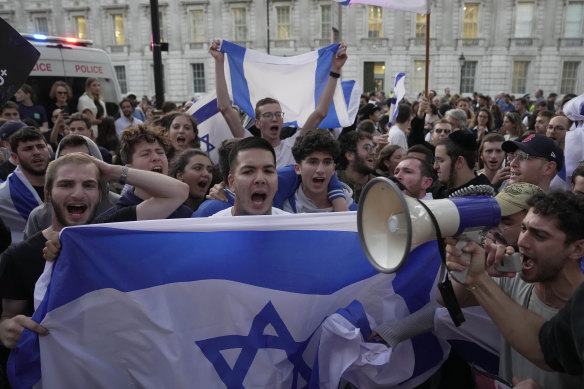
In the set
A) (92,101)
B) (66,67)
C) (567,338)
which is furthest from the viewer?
(66,67)

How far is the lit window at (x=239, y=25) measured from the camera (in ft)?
108

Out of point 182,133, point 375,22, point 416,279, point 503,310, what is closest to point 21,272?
point 416,279

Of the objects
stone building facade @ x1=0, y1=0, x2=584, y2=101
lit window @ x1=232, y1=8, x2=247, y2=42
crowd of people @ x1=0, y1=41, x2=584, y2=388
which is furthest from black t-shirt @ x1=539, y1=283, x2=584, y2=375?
lit window @ x1=232, y1=8, x2=247, y2=42

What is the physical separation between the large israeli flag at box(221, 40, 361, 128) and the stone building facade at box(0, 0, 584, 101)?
26.8 meters

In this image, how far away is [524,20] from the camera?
3089cm

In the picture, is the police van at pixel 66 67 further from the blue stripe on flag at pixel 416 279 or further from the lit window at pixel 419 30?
the lit window at pixel 419 30

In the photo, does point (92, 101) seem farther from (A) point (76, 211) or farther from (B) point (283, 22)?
(B) point (283, 22)

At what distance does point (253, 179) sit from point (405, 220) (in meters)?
1.30

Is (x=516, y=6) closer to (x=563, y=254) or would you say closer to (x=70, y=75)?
(x=70, y=75)

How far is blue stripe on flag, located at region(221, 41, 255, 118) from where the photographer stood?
5.46 m

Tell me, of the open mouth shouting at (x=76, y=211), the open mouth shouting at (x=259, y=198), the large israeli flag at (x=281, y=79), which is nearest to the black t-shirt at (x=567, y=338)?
the open mouth shouting at (x=259, y=198)

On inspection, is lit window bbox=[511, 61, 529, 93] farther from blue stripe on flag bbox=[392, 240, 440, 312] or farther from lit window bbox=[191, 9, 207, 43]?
blue stripe on flag bbox=[392, 240, 440, 312]

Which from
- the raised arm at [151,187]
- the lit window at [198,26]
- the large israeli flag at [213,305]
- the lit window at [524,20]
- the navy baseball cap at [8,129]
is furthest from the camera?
the lit window at [198,26]

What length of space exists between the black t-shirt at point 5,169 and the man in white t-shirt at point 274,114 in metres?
2.03
